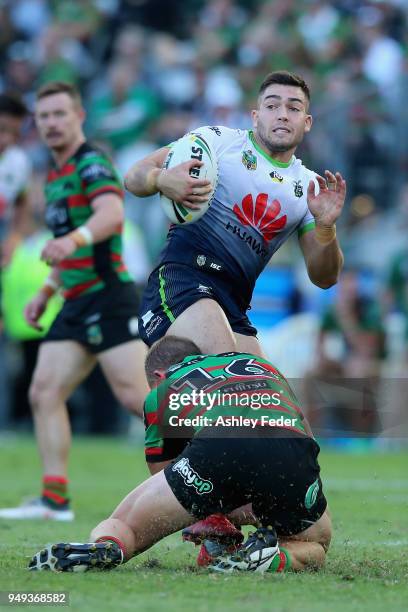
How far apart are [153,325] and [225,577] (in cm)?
171

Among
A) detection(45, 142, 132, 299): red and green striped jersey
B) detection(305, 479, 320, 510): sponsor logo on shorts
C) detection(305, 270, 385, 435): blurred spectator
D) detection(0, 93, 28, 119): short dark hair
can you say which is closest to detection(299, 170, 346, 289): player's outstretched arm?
detection(305, 479, 320, 510): sponsor logo on shorts

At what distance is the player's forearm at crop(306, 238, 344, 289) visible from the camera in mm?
6676

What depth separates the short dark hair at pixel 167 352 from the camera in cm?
591

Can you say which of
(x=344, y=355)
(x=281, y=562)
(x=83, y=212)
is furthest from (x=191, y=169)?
(x=344, y=355)

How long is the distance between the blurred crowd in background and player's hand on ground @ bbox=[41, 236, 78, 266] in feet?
21.0

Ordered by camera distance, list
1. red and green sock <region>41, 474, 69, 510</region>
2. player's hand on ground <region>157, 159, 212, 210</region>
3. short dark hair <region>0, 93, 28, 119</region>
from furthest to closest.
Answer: short dark hair <region>0, 93, 28, 119</region> < red and green sock <region>41, 474, 69, 510</region> < player's hand on ground <region>157, 159, 212, 210</region>

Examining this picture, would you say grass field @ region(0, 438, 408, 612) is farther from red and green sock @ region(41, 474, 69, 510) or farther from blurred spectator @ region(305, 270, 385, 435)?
blurred spectator @ region(305, 270, 385, 435)

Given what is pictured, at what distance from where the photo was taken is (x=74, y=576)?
5.05 metres

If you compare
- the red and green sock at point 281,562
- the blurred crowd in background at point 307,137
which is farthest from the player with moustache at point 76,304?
the blurred crowd in background at point 307,137

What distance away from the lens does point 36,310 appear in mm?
8633

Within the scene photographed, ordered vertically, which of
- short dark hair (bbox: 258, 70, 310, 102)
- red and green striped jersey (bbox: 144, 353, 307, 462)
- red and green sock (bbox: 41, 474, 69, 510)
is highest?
short dark hair (bbox: 258, 70, 310, 102)

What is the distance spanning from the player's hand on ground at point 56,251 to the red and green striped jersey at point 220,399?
6.65 ft

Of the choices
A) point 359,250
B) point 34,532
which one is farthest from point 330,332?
point 34,532

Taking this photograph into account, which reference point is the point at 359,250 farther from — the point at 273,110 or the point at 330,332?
the point at 273,110
